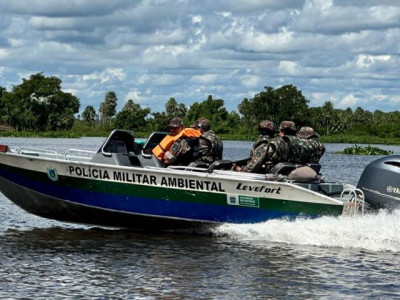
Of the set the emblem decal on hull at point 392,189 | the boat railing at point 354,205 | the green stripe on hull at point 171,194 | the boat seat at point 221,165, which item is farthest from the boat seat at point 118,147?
the emblem decal on hull at point 392,189

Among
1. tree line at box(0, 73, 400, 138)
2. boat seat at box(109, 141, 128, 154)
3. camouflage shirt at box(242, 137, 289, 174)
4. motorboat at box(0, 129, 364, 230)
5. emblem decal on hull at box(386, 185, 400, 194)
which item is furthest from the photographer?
tree line at box(0, 73, 400, 138)

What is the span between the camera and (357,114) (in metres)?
140

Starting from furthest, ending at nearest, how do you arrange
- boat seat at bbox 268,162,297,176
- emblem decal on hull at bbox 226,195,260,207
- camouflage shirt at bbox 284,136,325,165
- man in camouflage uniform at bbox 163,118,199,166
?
man in camouflage uniform at bbox 163,118,199,166, camouflage shirt at bbox 284,136,325,165, boat seat at bbox 268,162,297,176, emblem decal on hull at bbox 226,195,260,207

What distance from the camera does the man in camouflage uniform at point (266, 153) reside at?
1356 cm

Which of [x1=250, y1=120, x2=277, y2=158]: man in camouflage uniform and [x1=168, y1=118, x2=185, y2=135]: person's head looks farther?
[x1=168, y1=118, x2=185, y2=135]: person's head

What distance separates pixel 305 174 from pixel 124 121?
105986mm

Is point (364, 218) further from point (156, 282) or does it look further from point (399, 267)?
point (156, 282)

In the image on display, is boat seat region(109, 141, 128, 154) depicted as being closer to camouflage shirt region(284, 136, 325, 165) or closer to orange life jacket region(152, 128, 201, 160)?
orange life jacket region(152, 128, 201, 160)

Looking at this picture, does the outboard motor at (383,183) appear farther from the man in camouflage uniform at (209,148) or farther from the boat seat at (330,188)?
the man in camouflage uniform at (209,148)

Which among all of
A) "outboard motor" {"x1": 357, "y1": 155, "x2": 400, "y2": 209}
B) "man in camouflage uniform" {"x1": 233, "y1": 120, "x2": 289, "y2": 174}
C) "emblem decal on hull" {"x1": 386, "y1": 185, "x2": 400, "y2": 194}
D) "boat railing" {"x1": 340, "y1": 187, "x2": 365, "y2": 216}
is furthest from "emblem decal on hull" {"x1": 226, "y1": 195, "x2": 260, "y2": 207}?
"emblem decal on hull" {"x1": 386, "y1": 185, "x2": 400, "y2": 194}

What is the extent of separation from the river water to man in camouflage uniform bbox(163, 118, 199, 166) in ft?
3.91

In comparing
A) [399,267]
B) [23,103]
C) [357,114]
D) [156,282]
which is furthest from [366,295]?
[357,114]

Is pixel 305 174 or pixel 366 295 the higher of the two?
pixel 305 174

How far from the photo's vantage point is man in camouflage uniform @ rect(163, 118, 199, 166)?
14.0 m
